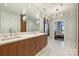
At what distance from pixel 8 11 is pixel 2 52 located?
0.90 metres

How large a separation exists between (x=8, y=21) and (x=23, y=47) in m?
0.60

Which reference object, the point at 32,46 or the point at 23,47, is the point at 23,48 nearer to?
the point at 23,47

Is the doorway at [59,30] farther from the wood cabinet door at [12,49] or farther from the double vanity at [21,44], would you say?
the wood cabinet door at [12,49]

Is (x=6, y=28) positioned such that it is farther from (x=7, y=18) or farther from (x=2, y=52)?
(x=2, y=52)

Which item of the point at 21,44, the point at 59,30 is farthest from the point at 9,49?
the point at 59,30

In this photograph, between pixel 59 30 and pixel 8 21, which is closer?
pixel 8 21

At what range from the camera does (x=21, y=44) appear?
2.50 metres

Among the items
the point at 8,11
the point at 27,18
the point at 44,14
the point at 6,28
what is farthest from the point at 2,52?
the point at 44,14

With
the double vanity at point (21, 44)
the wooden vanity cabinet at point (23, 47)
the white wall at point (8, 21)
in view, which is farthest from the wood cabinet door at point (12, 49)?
the white wall at point (8, 21)

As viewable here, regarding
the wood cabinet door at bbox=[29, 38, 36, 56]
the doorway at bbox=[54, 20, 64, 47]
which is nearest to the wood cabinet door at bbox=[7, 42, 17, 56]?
the wood cabinet door at bbox=[29, 38, 36, 56]

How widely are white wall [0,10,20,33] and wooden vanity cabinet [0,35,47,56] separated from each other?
368 millimetres

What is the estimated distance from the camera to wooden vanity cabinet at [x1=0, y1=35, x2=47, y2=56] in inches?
79.9

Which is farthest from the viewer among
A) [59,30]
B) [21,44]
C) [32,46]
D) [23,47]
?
[32,46]

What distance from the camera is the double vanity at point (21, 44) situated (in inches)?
80.0
